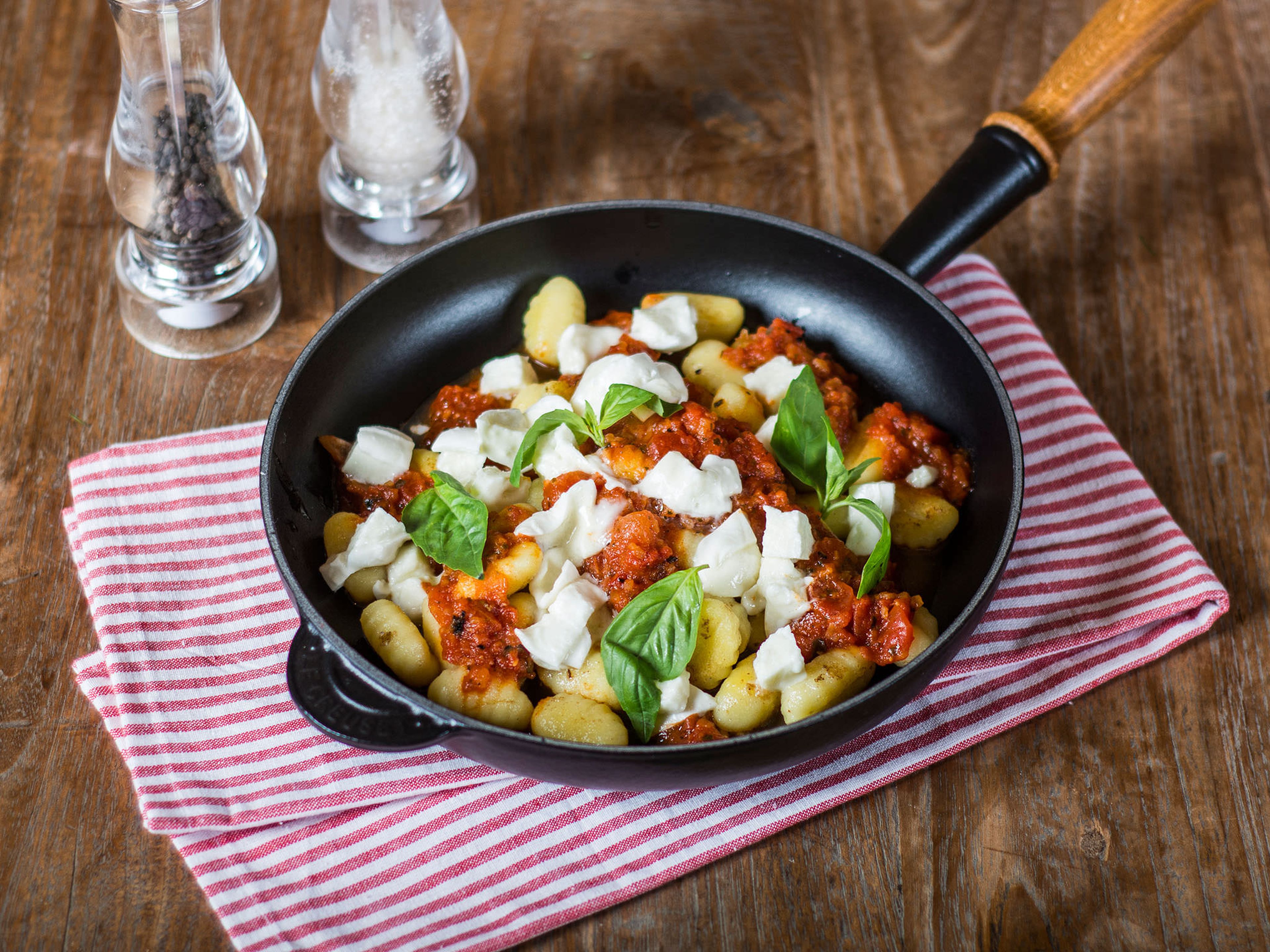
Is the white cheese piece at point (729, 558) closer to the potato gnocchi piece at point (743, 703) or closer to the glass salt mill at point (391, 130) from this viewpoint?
the potato gnocchi piece at point (743, 703)

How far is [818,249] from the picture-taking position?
199 centimetres

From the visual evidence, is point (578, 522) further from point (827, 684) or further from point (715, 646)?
point (827, 684)

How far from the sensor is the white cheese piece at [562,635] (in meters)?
1.50

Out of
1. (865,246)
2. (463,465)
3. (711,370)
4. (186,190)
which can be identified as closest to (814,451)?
(711,370)

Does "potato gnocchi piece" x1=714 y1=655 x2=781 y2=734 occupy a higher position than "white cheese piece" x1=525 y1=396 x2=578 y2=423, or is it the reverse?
"white cheese piece" x1=525 y1=396 x2=578 y2=423

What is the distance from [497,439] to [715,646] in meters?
0.44

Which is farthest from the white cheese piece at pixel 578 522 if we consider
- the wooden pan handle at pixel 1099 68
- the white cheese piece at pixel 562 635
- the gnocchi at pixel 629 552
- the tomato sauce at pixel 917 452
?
the wooden pan handle at pixel 1099 68

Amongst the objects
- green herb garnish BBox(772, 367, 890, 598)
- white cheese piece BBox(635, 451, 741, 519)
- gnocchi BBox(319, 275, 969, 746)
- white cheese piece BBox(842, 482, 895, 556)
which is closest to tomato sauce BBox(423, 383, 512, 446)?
gnocchi BBox(319, 275, 969, 746)

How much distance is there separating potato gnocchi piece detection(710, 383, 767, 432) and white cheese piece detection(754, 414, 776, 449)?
0.9 inches

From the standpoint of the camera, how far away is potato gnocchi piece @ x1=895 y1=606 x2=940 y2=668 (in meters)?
1.54

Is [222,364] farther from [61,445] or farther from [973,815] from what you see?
[973,815]

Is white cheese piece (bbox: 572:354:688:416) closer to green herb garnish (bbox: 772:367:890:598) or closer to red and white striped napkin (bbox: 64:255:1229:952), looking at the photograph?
green herb garnish (bbox: 772:367:890:598)

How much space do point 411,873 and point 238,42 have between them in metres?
1.91

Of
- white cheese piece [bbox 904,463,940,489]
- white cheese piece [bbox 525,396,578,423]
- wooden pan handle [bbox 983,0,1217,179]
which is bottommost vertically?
white cheese piece [bbox 525,396,578,423]
